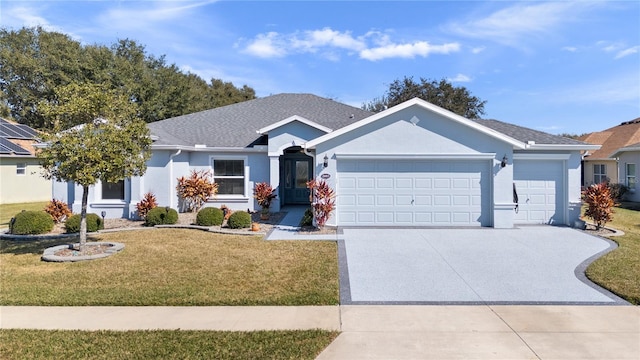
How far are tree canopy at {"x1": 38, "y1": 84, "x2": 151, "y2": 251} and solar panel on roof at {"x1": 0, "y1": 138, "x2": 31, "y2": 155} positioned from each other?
18827mm

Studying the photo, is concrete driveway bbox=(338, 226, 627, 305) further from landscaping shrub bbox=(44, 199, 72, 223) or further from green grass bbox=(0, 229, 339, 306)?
landscaping shrub bbox=(44, 199, 72, 223)

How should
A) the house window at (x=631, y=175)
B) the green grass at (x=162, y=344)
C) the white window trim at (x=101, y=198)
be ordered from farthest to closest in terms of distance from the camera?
1. the house window at (x=631, y=175)
2. the white window trim at (x=101, y=198)
3. the green grass at (x=162, y=344)

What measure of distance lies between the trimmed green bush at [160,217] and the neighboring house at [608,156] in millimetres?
26218

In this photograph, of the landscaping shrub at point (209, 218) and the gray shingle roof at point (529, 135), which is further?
the gray shingle roof at point (529, 135)

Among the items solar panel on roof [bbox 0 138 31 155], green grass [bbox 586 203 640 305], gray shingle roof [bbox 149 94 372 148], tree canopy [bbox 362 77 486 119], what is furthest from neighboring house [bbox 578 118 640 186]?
solar panel on roof [bbox 0 138 31 155]

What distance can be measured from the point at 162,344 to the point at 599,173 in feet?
104

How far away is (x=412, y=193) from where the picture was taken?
13.7 m

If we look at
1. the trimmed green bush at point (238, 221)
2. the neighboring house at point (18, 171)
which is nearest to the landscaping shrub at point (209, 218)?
the trimmed green bush at point (238, 221)

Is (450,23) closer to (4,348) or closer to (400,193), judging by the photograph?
(400,193)

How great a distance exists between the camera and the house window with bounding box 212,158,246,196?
680 inches

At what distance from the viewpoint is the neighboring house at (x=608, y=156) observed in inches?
1005

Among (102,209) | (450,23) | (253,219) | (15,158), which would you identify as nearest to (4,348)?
(253,219)

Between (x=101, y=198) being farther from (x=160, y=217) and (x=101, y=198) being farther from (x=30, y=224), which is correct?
(x=160, y=217)

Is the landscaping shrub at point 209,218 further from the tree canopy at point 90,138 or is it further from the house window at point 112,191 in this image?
the house window at point 112,191
